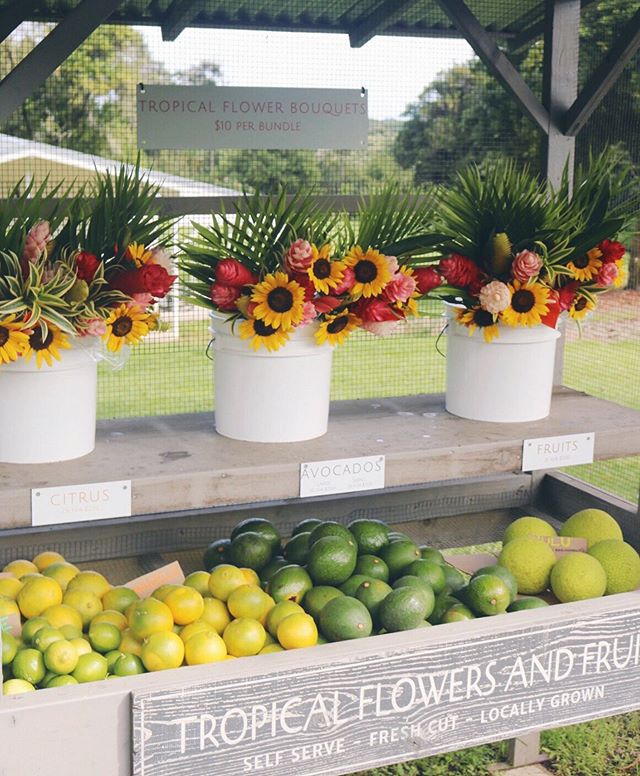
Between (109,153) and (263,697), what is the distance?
2486 millimetres

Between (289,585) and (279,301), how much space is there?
47cm

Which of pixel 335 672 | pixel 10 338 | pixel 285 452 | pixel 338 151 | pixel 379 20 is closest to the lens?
pixel 10 338

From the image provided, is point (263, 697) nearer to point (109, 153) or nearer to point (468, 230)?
point (468, 230)

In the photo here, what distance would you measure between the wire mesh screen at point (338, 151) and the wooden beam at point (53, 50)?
11.4 inches

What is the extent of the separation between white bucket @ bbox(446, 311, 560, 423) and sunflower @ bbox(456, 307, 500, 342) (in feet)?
0.05

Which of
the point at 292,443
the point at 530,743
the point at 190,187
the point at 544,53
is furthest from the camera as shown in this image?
the point at 190,187

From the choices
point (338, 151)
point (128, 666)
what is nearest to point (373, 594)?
point (128, 666)

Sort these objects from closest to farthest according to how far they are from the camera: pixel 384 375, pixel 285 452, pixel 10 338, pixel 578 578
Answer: pixel 10 338 → pixel 285 452 → pixel 578 578 → pixel 384 375

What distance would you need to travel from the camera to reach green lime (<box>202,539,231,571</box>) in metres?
1.75

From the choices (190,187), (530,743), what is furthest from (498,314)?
(190,187)

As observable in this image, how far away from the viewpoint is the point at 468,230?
1.53 meters

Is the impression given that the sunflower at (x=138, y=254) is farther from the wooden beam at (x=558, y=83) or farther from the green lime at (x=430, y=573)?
the wooden beam at (x=558, y=83)

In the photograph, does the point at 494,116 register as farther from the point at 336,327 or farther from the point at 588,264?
the point at 336,327

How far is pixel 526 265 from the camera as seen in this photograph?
1454 mm
